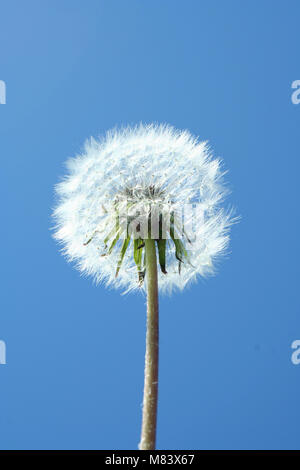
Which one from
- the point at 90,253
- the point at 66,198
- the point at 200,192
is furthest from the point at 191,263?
the point at 66,198

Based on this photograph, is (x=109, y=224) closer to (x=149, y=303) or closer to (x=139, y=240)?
(x=139, y=240)

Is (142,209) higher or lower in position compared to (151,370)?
higher

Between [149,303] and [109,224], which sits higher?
[109,224]

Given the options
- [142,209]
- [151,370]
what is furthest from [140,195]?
[151,370]

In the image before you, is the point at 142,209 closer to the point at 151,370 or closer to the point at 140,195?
the point at 140,195
